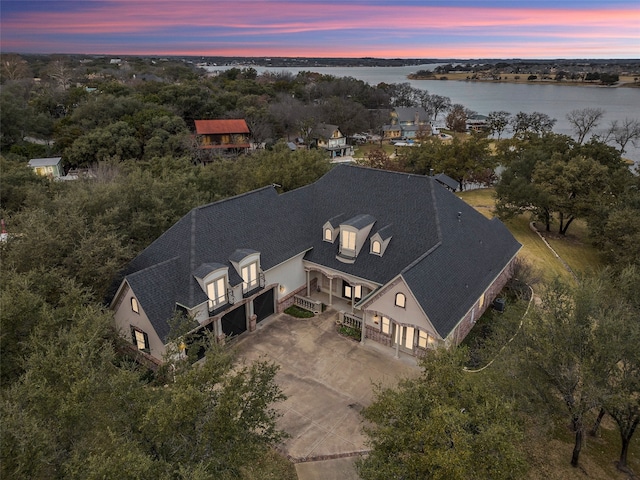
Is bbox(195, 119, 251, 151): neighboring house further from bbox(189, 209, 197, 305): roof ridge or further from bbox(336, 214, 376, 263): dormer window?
bbox(336, 214, 376, 263): dormer window

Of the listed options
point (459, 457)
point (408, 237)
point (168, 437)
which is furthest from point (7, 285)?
point (408, 237)

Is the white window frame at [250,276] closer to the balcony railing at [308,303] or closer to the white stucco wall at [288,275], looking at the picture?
the white stucco wall at [288,275]

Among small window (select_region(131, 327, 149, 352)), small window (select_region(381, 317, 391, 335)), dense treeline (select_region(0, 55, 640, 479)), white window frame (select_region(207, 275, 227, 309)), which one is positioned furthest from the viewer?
small window (select_region(381, 317, 391, 335))

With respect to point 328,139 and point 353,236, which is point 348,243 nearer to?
point 353,236

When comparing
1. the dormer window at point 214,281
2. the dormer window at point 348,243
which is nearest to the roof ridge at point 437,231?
the dormer window at point 348,243

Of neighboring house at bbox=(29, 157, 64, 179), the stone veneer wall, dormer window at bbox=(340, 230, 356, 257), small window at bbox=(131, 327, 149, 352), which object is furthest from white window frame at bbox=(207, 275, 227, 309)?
neighboring house at bbox=(29, 157, 64, 179)

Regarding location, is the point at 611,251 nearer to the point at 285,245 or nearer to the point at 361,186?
the point at 361,186

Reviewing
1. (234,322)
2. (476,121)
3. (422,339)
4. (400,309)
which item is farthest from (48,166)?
(476,121)
